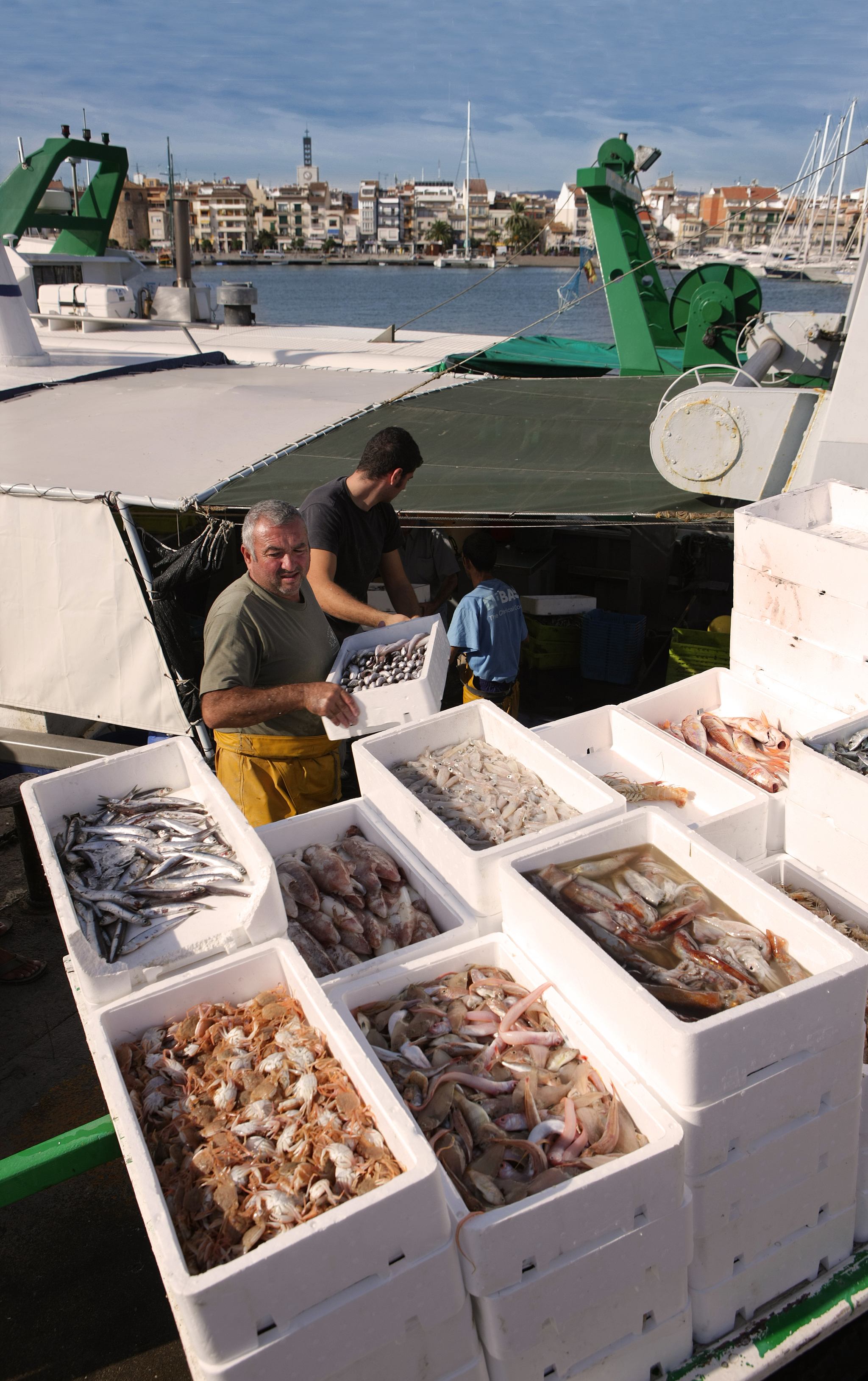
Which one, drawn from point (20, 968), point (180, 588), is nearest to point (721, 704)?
point (180, 588)

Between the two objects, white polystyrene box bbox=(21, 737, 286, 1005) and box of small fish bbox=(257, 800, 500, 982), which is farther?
box of small fish bbox=(257, 800, 500, 982)

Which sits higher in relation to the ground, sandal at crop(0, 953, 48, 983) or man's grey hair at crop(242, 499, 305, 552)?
man's grey hair at crop(242, 499, 305, 552)

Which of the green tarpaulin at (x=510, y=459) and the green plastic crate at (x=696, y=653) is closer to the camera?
the green tarpaulin at (x=510, y=459)

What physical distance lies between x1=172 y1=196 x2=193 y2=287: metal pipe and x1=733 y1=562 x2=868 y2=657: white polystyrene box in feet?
53.3

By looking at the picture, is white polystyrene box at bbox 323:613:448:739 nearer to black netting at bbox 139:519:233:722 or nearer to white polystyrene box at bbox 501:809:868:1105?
white polystyrene box at bbox 501:809:868:1105

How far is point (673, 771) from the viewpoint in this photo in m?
3.96

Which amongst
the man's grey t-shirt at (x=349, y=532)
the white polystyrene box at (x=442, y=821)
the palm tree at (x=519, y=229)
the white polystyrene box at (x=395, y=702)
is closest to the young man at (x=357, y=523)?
the man's grey t-shirt at (x=349, y=532)

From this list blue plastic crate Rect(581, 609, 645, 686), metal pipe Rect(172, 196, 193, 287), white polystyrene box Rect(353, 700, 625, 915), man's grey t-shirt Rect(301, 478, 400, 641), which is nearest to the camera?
white polystyrene box Rect(353, 700, 625, 915)

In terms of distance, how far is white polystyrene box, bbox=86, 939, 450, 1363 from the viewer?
5.85 ft

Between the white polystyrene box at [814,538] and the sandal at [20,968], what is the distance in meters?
4.76

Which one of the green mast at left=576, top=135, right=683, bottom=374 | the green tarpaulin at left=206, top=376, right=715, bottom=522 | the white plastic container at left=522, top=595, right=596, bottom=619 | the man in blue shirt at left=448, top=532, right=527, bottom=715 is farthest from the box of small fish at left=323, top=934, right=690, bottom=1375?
the green mast at left=576, top=135, right=683, bottom=374

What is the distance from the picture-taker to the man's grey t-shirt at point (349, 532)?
504 cm

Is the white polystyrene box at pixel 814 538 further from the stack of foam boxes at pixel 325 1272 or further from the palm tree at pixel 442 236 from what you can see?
the palm tree at pixel 442 236

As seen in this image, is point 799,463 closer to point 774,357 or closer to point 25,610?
point 774,357
